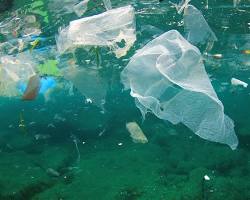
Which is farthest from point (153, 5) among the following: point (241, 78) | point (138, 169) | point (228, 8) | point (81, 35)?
point (138, 169)

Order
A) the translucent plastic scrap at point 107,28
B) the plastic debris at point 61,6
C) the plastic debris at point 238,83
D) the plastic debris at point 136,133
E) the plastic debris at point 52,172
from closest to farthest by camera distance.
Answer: the plastic debris at point 52,172 → the plastic debris at point 136,133 → the translucent plastic scrap at point 107,28 → the plastic debris at point 238,83 → the plastic debris at point 61,6

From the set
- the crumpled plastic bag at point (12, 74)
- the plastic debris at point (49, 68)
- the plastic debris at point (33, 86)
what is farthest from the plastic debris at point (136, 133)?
the plastic debris at point (49, 68)

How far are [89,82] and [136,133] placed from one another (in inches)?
42.7

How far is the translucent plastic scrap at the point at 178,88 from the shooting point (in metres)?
3.15

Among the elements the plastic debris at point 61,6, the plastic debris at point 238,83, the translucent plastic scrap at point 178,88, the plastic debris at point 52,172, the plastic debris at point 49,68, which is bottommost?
the plastic debris at point 238,83

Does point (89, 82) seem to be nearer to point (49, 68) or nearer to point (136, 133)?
point (136, 133)

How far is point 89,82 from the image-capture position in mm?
4945

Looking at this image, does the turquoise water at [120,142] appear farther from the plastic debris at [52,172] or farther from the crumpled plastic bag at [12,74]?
the crumpled plastic bag at [12,74]

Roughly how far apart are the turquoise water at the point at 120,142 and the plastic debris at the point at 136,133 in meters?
0.07

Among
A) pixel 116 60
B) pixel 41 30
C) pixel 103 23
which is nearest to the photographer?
pixel 103 23

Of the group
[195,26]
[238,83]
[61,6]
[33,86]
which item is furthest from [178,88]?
[61,6]

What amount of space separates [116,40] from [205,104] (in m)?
1.60

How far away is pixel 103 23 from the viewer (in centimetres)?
432

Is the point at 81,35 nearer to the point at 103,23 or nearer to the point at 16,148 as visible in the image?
the point at 103,23
